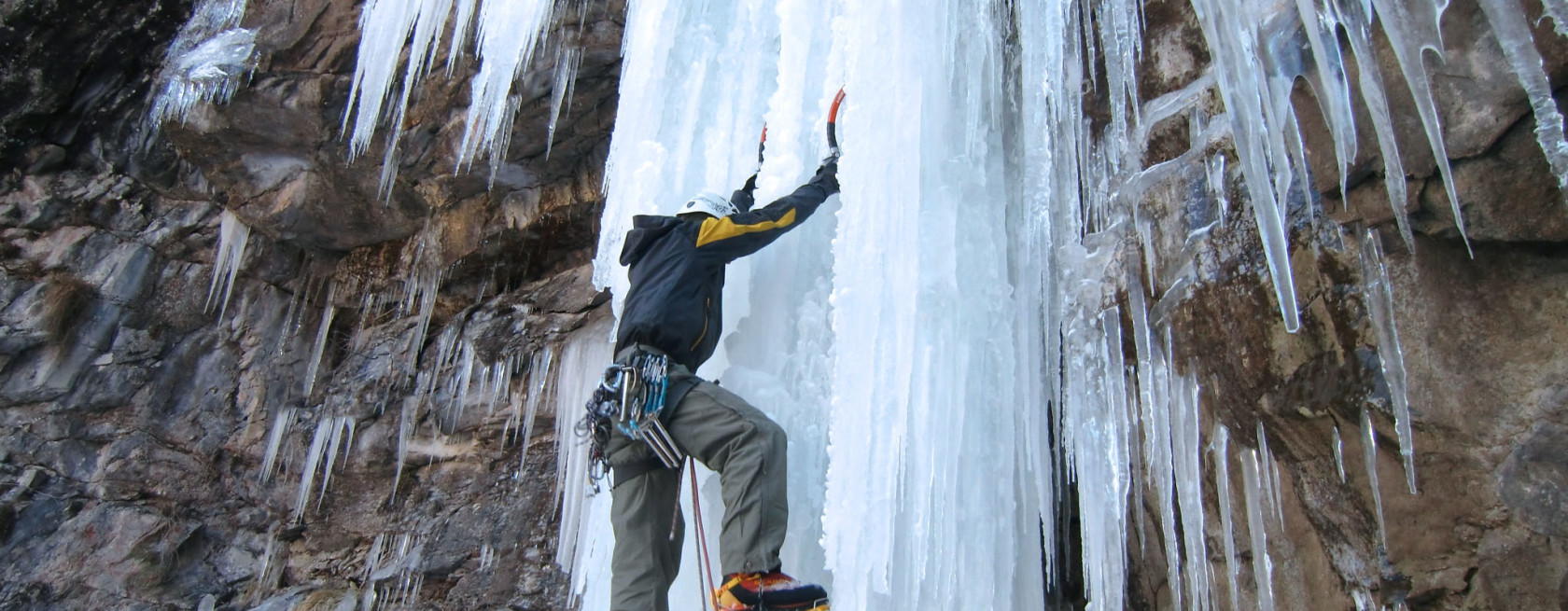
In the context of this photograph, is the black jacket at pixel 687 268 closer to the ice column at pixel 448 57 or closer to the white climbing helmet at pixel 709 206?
the white climbing helmet at pixel 709 206

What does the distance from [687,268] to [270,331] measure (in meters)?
5.74

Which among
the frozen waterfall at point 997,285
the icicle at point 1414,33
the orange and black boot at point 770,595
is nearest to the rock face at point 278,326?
the frozen waterfall at point 997,285

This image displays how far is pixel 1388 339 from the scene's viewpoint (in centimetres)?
222

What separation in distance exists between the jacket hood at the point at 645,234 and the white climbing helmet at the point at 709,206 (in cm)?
7

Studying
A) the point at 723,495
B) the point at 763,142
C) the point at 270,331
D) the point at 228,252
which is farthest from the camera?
the point at 270,331

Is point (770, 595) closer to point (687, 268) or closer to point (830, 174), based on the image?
point (687, 268)

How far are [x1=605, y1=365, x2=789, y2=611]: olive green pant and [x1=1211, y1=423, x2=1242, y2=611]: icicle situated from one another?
4.03 feet

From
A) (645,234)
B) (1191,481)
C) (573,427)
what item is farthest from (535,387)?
(1191,481)

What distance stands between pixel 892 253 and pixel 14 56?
6755 millimetres

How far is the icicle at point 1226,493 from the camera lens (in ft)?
8.80

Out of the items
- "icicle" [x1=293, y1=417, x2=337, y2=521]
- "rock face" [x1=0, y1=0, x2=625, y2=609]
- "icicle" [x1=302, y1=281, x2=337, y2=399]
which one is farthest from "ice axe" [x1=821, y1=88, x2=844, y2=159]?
"icicle" [x1=302, y1=281, x2=337, y2=399]

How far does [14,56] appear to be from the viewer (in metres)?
6.52

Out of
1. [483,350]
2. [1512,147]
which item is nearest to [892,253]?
[1512,147]

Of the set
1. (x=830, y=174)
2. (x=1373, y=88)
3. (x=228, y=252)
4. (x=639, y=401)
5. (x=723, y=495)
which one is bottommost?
(x=723, y=495)
